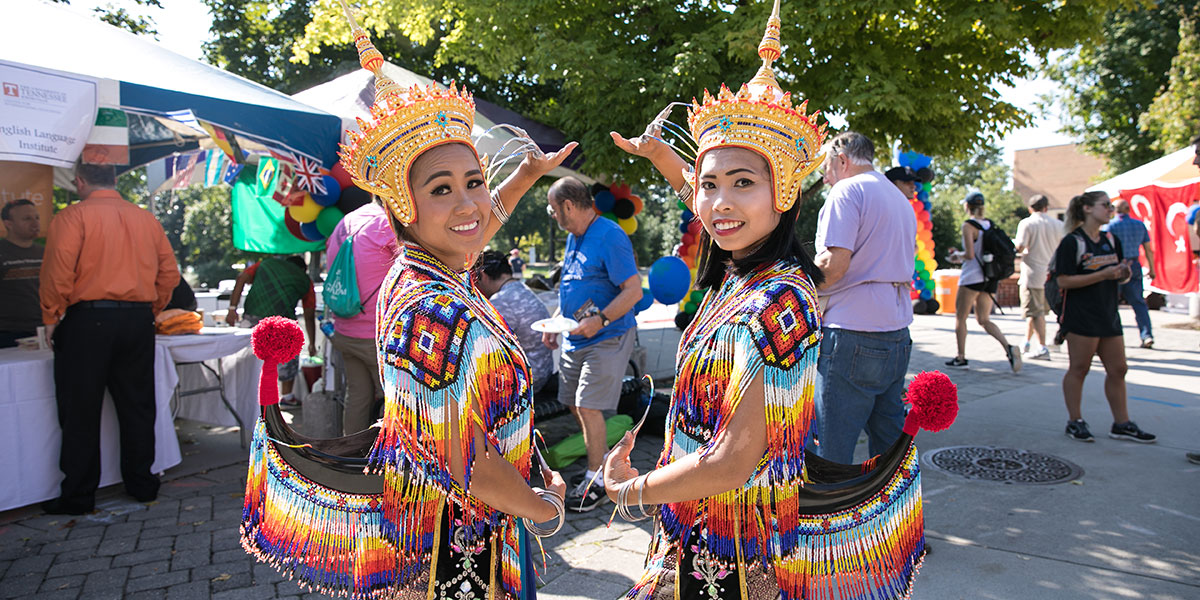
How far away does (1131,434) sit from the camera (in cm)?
553

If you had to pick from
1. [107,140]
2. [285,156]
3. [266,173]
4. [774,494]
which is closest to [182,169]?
[266,173]

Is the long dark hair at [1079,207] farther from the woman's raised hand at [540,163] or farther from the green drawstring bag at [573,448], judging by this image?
the woman's raised hand at [540,163]

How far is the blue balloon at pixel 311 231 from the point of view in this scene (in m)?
6.92

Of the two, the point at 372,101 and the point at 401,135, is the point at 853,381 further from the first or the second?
the point at 372,101

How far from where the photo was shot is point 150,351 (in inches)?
189

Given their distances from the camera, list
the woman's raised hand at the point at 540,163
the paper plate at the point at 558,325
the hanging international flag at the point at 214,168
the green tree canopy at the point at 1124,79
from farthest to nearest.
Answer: the green tree canopy at the point at 1124,79, the hanging international flag at the point at 214,168, the paper plate at the point at 558,325, the woman's raised hand at the point at 540,163

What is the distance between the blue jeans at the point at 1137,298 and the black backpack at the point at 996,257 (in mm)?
1300

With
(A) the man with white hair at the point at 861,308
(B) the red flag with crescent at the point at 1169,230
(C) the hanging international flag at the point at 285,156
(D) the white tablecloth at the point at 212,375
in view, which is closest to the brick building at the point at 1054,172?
(B) the red flag with crescent at the point at 1169,230

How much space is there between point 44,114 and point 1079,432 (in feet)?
23.7

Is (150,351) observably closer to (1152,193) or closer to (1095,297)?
(1095,297)

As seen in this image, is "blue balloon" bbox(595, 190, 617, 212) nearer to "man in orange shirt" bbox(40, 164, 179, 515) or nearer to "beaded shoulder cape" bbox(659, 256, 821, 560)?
"man in orange shirt" bbox(40, 164, 179, 515)

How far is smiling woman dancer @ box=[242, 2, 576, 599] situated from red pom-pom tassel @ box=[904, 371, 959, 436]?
0.90 metres

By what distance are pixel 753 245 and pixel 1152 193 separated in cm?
1486

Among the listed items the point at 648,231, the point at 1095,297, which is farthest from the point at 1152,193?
the point at 648,231
